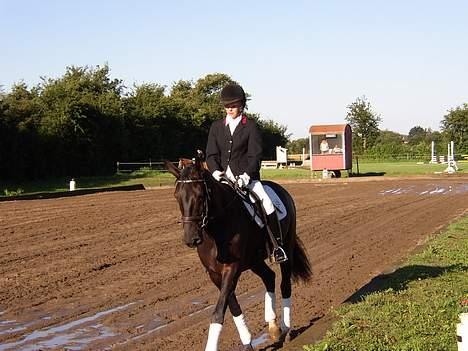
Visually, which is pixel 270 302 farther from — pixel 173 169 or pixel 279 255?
pixel 173 169

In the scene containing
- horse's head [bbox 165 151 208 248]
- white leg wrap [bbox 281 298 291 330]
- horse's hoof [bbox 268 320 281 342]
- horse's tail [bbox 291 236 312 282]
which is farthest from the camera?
horse's tail [bbox 291 236 312 282]

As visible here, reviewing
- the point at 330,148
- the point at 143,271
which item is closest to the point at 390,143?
the point at 330,148

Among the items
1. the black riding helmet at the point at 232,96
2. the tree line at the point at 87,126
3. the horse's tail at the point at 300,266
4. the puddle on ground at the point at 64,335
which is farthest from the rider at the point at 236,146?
the tree line at the point at 87,126

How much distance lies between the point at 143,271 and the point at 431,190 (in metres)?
23.0

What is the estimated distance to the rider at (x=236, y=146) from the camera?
267 inches

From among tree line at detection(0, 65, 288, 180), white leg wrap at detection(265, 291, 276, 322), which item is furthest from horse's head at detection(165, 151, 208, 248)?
tree line at detection(0, 65, 288, 180)

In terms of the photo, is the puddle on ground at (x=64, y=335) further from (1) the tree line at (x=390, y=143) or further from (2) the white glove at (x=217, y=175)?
(1) the tree line at (x=390, y=143)

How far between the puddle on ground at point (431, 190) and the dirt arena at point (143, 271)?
5722mm

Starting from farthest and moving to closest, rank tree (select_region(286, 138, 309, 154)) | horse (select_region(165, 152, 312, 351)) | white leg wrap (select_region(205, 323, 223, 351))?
1. tree (select_region(286, 138, 309, 154))
2. white leg wrap (select_region(205, 323, 223, 351))
3. horse (select_region(165, 152, 312, 351))

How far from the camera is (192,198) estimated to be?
553 cm

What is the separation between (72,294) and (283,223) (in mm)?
4052

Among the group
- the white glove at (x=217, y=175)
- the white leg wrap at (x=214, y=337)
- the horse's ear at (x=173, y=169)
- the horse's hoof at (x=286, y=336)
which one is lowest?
the horse's hoof at (x=286, y=336)

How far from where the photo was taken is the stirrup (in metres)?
6.97

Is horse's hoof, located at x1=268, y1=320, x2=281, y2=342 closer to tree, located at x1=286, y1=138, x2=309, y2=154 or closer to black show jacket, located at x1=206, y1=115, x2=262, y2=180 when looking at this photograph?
black show jacket, located at x1=206, y1=115, x2=262, y2=180
